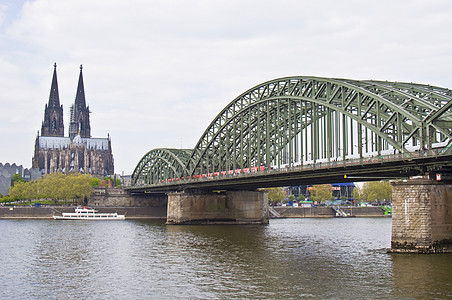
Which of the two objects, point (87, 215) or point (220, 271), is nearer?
point (220, 271)

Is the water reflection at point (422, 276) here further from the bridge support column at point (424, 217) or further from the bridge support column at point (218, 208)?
the bridge support column at point (218, 208)

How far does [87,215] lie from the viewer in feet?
456

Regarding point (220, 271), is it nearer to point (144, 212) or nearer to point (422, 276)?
point (422, 276)

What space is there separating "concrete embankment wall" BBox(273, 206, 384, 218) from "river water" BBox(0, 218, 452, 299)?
3861 inches

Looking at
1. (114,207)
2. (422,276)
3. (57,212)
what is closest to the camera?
(422,276)

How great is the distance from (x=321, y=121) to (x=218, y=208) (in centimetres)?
4172

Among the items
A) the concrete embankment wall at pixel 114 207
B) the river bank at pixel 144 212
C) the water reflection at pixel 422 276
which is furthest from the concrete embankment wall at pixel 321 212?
the water reflection at pixel 422 276

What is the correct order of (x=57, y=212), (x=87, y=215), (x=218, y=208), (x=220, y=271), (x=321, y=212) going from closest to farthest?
(x=220, y=271), (x=218, y=208), (x=87, y=215), (x=57, y=212), (x=321, y=212)

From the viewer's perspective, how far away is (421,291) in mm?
35312

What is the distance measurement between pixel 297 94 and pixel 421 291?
5202 centimetres

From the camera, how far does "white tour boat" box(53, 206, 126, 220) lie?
136 metres

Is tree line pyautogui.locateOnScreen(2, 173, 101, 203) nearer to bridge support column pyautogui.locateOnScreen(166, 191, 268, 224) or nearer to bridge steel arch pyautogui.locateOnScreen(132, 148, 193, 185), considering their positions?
bridge steel arch pyautogui.locateOnScreen(132, 148, 193, 185)

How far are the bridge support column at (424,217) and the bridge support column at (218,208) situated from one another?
2546 inches

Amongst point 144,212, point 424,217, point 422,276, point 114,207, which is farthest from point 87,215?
point 422,276
